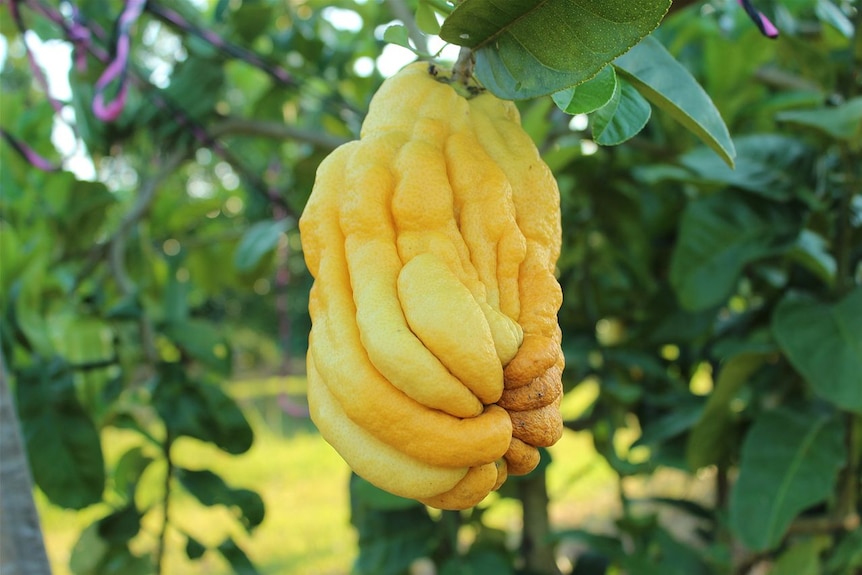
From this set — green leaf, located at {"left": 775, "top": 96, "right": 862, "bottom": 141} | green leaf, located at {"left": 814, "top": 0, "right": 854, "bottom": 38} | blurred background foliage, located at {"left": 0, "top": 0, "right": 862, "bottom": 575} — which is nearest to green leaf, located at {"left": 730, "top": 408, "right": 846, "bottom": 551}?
blurred background foliage, located at {"left": 0, "top": 0, "right": 862, "bottom": 575}

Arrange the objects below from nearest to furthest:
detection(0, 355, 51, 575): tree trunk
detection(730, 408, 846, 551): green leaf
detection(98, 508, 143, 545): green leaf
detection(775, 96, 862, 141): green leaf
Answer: detection(0, 355, 51, 575): tree trunk, detection(775, 96, 862, 141): green leaf, detection(730, 408, 846, 551): green leaf, detection(98, 508, 143, 545): green leaf

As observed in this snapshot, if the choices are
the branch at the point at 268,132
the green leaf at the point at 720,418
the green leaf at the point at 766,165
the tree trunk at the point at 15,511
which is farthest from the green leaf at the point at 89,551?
the green leaf at the point at 766,165

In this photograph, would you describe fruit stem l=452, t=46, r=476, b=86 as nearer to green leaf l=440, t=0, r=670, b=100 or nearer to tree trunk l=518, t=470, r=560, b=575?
green leaf l=440, t=0, r=670, b=100

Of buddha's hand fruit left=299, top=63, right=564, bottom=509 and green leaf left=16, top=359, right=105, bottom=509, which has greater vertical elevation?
buddha's hand fruit left=299, top=63, right=564, bottom=509

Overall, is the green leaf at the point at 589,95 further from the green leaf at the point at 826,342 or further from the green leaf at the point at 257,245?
the green leaf at the point at 257,245

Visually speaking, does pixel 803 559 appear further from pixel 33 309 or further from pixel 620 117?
pixel 33 309
